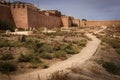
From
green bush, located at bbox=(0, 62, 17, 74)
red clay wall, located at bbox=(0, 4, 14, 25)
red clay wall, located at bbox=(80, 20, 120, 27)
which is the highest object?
red clay wall, located at bbox=(0, 4, 14, 25)

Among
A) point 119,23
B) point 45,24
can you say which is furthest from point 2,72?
point 119,23

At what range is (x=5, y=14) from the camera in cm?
5097

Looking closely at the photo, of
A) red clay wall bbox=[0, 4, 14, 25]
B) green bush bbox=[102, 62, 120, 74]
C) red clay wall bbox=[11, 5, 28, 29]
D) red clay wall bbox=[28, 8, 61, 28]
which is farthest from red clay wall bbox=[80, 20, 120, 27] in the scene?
green bush bbox=[102, 62, 120, 74]

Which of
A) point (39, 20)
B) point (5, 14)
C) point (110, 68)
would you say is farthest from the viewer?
point (39, 20)


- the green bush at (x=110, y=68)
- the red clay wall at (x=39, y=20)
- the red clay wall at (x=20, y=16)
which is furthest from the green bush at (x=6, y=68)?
the red clay wall at (x=39, y=20)

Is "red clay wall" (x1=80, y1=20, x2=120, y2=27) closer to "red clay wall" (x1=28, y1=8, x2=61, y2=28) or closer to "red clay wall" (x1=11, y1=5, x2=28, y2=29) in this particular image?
"red clay wall" (x1=28, y1=8, x2=61, y2=28)

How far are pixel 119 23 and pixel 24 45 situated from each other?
239 feet

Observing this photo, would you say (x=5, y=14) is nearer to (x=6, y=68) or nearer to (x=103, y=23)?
(x=6, y=68)

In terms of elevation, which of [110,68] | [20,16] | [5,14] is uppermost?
[5,14]

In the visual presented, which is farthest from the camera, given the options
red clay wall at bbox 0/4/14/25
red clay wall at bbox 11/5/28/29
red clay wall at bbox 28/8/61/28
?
red clay wall at bbox 28/8/61/28

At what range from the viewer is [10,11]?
175ft

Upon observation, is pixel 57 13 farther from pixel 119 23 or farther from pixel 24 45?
pixel 24 45

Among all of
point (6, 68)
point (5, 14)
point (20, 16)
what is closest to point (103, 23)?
point (20, 16)

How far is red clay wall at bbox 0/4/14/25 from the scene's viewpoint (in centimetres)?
4959
